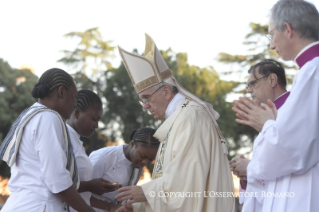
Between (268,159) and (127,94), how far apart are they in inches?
804

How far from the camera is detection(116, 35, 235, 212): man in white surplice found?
3.92m

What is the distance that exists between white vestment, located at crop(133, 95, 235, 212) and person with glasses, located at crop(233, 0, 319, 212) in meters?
0.89

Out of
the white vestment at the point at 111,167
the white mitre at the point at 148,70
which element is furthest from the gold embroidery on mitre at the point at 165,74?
the white vestment at the point at 111,167

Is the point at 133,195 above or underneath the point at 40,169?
underneath

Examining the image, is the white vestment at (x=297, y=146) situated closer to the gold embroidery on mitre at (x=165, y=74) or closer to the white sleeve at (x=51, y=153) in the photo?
the white sleeve at (x=51, y=153)

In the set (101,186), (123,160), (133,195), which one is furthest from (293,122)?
(123,160)

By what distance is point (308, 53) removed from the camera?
9.68ft

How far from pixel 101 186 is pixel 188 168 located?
104cm

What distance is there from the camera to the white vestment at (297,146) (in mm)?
2730

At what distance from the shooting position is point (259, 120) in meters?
3.01

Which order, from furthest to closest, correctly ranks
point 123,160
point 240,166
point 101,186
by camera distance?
point 123,160, point 101,186, point 240,166

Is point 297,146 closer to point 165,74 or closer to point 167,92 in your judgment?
point 167,92

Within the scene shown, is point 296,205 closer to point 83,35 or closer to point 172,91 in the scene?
point 172,91

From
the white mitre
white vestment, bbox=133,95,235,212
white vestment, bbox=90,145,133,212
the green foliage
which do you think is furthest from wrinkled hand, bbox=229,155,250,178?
the green foliage
